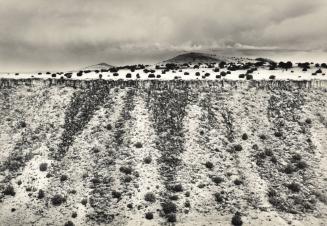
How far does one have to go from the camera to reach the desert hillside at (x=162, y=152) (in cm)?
5056

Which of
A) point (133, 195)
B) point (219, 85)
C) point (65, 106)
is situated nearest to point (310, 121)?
point (219, 85)

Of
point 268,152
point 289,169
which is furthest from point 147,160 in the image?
point 289,169

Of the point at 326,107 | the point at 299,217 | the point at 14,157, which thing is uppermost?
the point at 326,107

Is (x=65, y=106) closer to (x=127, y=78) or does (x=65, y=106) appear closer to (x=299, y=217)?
(x=127, y=78)

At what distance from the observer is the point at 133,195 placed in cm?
5194

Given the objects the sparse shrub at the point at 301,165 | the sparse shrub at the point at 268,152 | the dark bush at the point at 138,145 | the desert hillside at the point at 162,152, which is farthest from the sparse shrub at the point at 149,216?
the sparse shrub at the point at 301,165

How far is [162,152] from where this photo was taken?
190ft

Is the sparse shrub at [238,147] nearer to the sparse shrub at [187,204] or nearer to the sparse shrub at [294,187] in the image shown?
the sparse shrub at [294,187]

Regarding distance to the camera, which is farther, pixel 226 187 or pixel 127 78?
pixel 127 78

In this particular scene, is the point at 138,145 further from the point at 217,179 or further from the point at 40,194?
the point at 40,194

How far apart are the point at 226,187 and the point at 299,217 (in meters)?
7.70

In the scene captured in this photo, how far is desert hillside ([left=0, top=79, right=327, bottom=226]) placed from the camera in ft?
166

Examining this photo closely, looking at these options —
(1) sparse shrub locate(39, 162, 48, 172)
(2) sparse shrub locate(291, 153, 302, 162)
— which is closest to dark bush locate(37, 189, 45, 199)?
(1) sparse shrub locate(39, 162, 48, 172)

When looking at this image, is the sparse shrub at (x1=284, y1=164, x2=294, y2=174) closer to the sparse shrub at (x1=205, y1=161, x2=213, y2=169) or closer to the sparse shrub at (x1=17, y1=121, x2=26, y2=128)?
the sparse shrub at (x1=205, y1=161, x2=213, y2=169)
